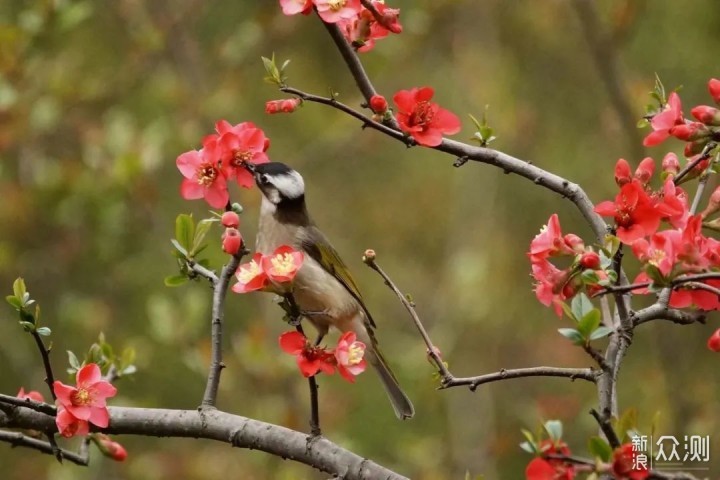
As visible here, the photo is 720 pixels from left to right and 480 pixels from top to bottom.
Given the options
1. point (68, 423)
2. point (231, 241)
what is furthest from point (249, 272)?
point (68, 423)

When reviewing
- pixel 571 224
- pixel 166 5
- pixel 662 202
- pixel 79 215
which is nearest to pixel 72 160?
pixel 79 215

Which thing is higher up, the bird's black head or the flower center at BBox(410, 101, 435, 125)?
the flower center at BBox(410, 101, 435, 125)

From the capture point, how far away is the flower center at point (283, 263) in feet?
6.66

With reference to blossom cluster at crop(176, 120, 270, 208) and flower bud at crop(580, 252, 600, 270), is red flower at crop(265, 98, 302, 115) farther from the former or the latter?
flower bud at crop(580, 252, 600, 270)

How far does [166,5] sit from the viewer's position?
6.01 m

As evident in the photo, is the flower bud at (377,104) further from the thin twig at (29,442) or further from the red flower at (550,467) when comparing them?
the thin twig at (29,442)

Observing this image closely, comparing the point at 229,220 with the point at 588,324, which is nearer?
the point at 588,324

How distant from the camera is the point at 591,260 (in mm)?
1906

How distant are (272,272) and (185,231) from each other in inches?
17.1

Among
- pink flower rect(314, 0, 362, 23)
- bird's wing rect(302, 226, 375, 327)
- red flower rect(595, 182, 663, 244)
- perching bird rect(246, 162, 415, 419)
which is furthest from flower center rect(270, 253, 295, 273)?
bird's wing rect(302, 226, 375, 327)

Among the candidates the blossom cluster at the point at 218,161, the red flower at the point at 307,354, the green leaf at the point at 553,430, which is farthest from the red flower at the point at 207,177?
the green leaf at the point at 553,430

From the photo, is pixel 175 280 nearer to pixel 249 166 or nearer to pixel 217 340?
pixel 217 340

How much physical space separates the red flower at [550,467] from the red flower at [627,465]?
10cm

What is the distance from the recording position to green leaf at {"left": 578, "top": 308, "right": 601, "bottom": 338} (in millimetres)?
1804
